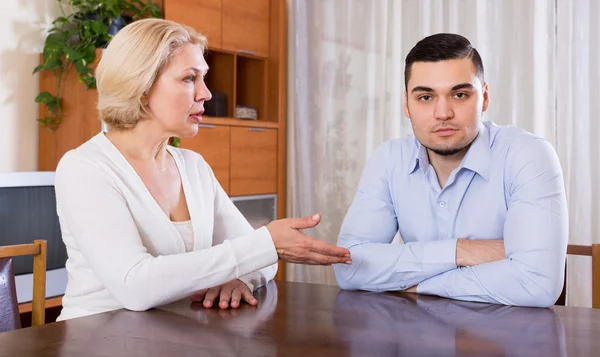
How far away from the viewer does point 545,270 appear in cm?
168

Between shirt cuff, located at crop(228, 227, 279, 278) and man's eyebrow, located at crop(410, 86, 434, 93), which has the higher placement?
man's eyebrow, located at crop(410, 86, 434, 93)

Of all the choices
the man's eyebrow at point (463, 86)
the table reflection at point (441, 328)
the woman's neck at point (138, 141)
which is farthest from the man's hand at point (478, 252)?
the woman's neck at point (138, 141)

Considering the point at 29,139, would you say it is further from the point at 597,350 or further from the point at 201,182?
the point at 597,350

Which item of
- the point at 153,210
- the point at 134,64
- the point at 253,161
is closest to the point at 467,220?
the point at 153,210

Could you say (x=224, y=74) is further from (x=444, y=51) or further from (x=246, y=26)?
(x=444, y=51)

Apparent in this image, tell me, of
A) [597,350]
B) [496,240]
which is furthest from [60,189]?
[597,350]

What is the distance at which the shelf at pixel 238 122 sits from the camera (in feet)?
13.1

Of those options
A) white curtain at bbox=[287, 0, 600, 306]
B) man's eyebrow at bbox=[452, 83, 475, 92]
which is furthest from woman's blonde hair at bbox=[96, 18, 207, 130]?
white curtain at bbox=[287, 0, 600, 306]

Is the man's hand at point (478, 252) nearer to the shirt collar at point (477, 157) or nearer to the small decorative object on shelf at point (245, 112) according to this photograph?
the shirt collar at point (477, 157)

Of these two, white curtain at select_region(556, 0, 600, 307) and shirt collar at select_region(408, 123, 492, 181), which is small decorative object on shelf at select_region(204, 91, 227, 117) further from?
shirt collar at select_region(408, 123, 492, 181)

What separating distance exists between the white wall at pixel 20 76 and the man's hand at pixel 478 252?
8.58 ft

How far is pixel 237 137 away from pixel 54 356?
3.20 metres

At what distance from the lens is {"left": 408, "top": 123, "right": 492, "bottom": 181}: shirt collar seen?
191cm

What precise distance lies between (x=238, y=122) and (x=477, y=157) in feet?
8.18
